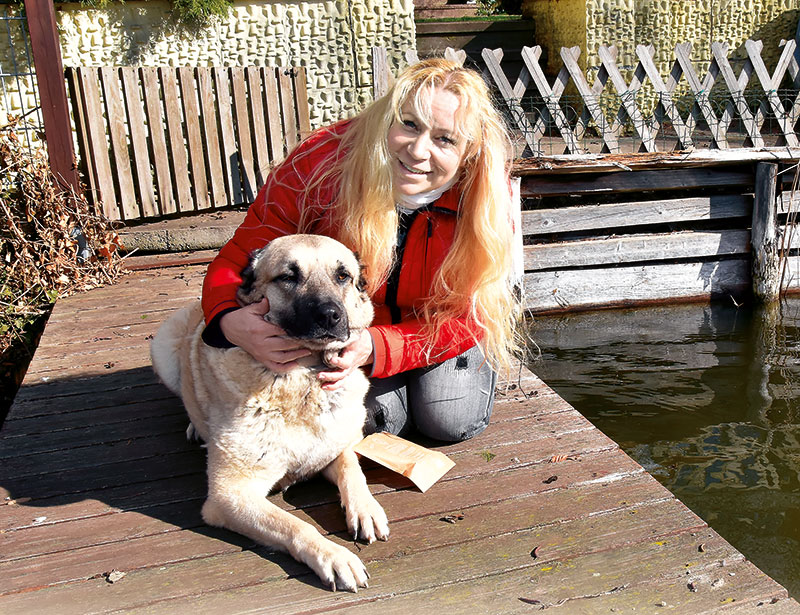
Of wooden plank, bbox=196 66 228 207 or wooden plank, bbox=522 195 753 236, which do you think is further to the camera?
wooden plank, bbox=196 66 228 207

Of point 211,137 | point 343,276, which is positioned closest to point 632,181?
point 211,137

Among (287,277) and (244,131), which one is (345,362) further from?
(244,131)

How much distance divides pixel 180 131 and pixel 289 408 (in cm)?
488

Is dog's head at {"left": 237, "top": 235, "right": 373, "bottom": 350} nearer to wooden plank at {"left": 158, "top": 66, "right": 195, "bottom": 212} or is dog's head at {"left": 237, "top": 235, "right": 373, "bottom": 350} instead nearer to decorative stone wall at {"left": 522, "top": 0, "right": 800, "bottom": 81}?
wooden plank at {"left": 158, "top": 66, "right": 195, "bottom": 212}

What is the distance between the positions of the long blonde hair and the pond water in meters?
1.67

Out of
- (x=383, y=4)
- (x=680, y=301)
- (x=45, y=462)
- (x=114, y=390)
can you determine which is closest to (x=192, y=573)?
(x=45, y=462)

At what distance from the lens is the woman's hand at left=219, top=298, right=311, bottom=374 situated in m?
2.30

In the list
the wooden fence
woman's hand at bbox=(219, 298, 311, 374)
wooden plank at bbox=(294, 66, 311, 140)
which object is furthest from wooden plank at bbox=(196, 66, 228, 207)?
woman's hand at bbox=(219, 298, 311, 374)

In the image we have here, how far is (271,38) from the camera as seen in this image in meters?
9.18

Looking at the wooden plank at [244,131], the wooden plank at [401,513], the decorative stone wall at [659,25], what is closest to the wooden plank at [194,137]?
the wooden plank at [244,131]

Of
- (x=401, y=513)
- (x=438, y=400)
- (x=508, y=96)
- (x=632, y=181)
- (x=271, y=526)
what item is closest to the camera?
(x=271, y=526)

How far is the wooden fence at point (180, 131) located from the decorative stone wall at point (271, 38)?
2.45 m

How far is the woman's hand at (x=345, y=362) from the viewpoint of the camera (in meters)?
2.43

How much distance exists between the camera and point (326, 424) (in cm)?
245
